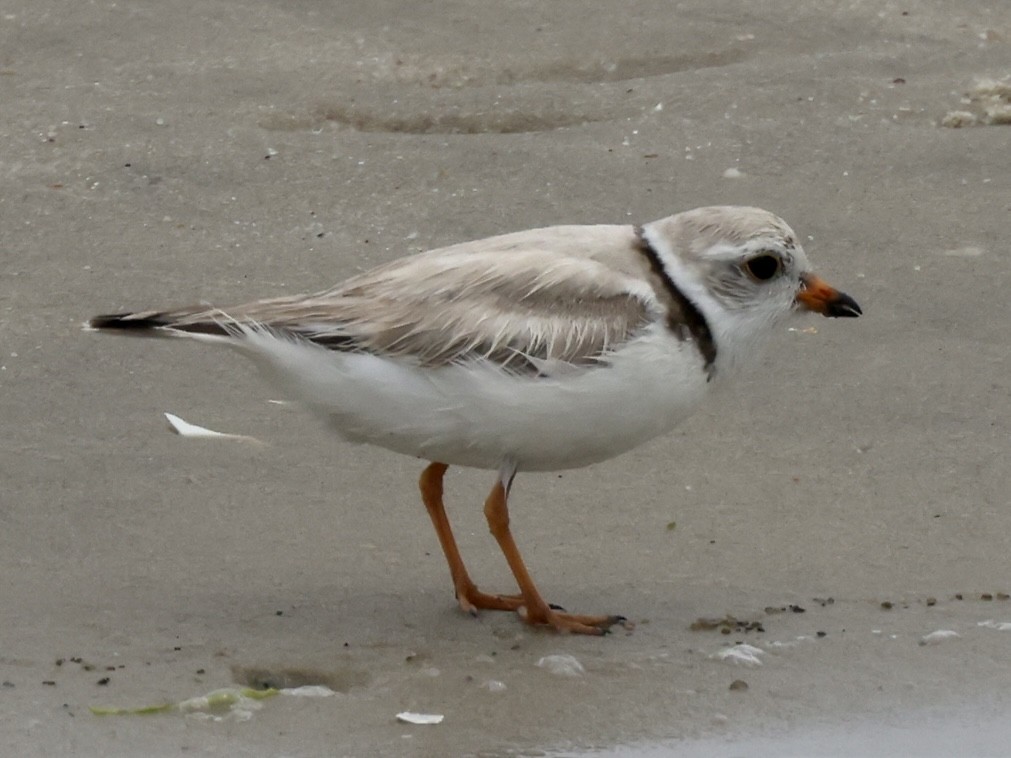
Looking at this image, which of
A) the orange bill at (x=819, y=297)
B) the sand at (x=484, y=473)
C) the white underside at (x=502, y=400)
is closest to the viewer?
the sand at (x=484, y=473)

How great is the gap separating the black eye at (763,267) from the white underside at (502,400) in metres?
0.29

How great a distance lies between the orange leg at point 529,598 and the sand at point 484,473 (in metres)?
0.07

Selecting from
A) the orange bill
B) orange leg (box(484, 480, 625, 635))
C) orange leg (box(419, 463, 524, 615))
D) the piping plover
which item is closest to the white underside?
the piping plover

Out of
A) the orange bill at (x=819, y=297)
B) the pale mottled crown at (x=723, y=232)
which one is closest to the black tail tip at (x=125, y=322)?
the pale mottled crown at (x=723, y=232)

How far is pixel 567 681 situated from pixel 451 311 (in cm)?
103

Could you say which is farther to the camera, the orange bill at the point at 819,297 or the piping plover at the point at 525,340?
the orange bill at the point at 819,297

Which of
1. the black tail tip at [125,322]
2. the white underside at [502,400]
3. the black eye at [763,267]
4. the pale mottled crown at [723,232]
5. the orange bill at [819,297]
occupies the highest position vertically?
the pale mottled crown at [723,232]

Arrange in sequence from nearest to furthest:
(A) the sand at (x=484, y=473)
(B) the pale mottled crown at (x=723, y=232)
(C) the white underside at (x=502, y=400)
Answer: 1. (A) the sand at (x=484, y=473)
2. (C) the white underside at (x=502, y=400)
3. (B) the pale mottled crown at (x=723, y=232)

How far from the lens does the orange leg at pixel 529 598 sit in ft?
14.9

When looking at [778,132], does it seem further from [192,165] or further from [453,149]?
[192,165]

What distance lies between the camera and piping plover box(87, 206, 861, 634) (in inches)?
177

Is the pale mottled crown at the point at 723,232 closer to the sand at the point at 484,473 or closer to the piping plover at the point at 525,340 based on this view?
the piping plover at the point at 525,340

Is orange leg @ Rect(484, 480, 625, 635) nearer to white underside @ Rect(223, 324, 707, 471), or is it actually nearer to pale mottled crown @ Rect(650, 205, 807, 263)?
white underside @ Rect(223, 324, 707, 471)

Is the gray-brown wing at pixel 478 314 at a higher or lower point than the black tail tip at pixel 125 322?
higher
